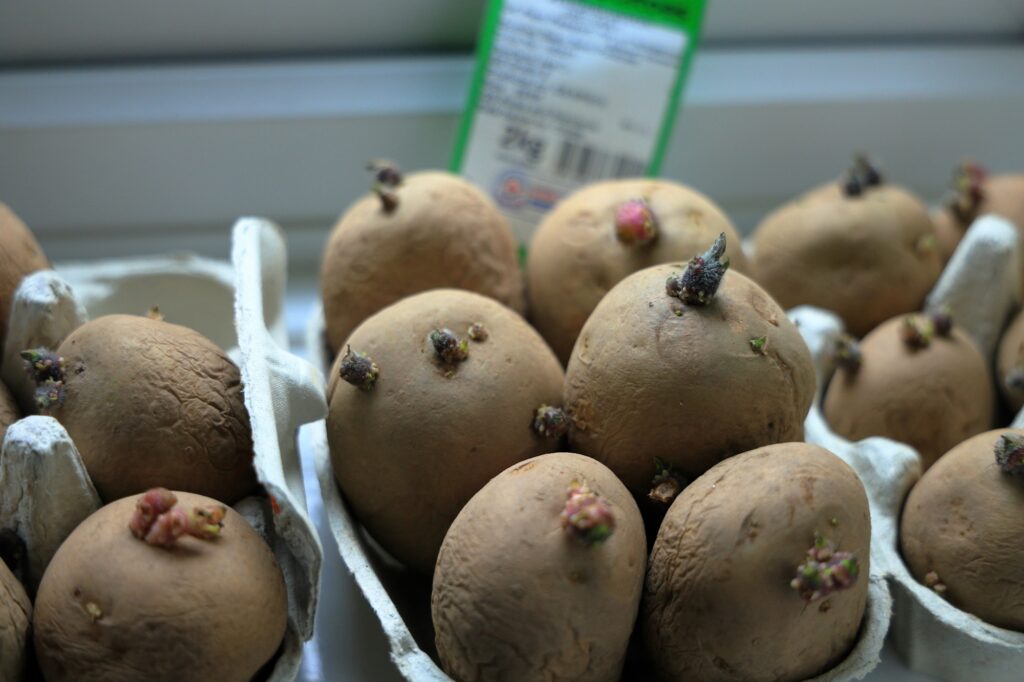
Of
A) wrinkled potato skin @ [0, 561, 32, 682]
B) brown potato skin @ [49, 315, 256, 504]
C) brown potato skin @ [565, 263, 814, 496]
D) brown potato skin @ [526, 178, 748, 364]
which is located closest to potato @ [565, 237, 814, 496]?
brown potato skin @ [565, 263, 814, 496]

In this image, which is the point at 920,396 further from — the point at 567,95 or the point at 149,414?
the point at 149,414

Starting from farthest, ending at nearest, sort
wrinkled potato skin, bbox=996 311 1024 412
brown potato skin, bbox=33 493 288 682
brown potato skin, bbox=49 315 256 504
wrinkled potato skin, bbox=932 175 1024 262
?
wrinkled potato skin, bbox=932 175 1024 262 < wrinkled potato skin, bbox=996 311 1024 412 < brown potato skin, bbox=49 315 256 504 < brown potato skin, bbox=33 493 288 682

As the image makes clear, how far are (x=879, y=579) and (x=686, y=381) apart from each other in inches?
8.2

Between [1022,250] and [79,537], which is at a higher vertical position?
[1022,250]

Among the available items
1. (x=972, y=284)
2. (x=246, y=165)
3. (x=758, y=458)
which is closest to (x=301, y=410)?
(x=758, y=458)

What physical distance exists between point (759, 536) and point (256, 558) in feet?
1.04

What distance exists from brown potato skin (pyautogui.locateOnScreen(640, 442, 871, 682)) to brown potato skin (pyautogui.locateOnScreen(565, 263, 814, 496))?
35 millimetres

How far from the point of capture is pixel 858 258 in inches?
39.3

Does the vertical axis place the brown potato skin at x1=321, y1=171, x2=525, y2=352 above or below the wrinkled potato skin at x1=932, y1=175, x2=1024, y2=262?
below

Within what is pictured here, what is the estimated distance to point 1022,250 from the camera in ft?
3.48

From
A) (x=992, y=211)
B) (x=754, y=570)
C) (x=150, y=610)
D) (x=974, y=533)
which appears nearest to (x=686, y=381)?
(x=754, y=570)

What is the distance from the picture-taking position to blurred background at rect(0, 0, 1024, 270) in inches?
44.6

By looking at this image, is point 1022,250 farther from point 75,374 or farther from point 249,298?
point 75,374

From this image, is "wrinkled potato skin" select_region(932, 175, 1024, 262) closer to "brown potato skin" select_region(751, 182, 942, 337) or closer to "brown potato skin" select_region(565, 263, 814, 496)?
"brown potato skin" select_region(751, 182, 942, 337)
